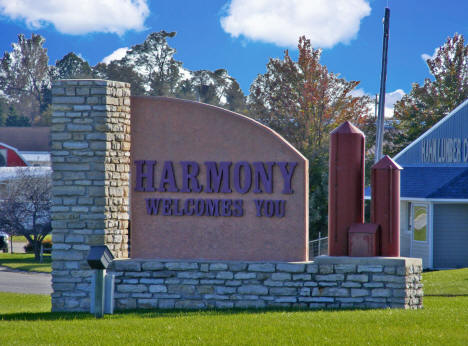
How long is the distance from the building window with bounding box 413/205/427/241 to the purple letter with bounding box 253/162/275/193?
45.5 ft

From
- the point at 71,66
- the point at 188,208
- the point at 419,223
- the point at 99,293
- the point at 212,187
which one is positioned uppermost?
the point at 71,66

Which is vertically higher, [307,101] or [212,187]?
[307,101]

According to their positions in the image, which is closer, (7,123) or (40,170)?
(40,170)

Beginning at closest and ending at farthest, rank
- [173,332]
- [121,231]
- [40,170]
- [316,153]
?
[173,332]
[121,231]
[316,153]
[40,170]

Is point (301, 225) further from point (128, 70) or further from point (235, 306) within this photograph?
point (128, 70)

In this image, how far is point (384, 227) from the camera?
12797mm

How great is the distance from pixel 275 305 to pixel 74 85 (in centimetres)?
575

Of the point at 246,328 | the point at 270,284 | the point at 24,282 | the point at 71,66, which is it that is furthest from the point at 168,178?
the point at 71,66

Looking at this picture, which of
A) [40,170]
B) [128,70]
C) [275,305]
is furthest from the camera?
[128,70]

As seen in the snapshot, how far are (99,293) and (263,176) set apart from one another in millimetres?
3775

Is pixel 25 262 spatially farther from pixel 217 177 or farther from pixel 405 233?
pixel 217 177

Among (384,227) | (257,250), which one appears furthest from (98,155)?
(384,227)

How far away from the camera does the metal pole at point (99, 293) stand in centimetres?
1126

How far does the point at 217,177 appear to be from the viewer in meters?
13.1
